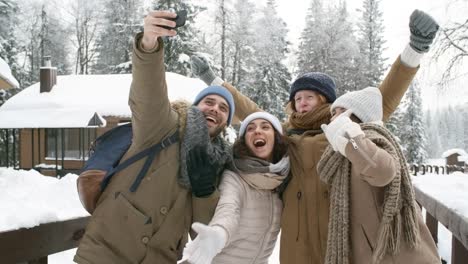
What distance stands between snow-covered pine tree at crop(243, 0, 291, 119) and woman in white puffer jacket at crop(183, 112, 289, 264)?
30657 mm

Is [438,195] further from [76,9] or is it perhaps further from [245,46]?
[76,9]

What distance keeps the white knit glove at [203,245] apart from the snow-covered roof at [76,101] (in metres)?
17.4

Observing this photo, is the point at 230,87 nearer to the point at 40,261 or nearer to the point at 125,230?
the point at 125,230

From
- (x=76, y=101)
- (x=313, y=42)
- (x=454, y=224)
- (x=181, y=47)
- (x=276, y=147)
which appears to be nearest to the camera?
(x=454, y=224)

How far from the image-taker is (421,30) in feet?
10.6

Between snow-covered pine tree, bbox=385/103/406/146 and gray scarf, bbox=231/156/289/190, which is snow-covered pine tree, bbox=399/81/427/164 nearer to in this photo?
snow-covered pine tree, bbox=385/103/406/146

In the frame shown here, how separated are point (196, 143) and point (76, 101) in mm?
20695

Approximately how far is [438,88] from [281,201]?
493 inches

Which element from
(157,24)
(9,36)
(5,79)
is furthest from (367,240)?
(9,36)

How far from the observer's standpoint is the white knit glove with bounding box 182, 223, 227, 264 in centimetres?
235

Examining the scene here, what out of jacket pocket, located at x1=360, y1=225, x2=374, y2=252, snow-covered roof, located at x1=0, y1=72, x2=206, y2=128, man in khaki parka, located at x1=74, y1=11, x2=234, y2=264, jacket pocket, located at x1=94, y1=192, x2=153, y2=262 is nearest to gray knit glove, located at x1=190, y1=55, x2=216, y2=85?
man in khaki parka, located at x1=74, y1=11, x2=234, y2=264

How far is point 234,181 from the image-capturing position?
2984mm

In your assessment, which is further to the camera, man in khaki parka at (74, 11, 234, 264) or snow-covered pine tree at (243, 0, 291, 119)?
snow-covered pine tree at (243, 0, 291, 119)

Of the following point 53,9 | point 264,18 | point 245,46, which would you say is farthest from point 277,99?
point 53,9
